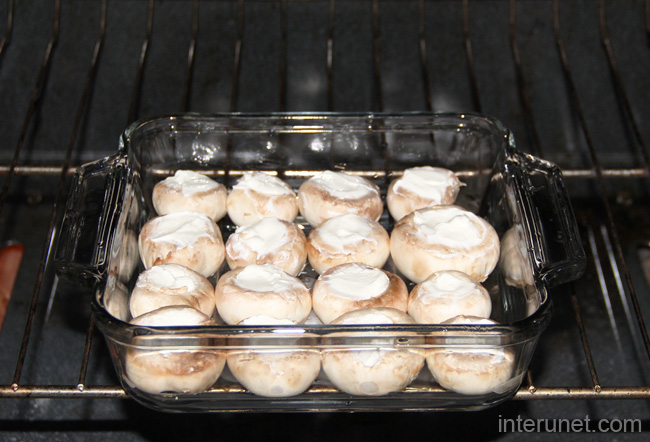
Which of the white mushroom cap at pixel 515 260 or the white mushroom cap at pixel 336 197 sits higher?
the white mushroom cap at pixel 336 197

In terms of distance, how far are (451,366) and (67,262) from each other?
0.47m

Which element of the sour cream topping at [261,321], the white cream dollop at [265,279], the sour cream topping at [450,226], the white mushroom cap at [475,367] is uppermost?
the sour cream topping at [450,226]

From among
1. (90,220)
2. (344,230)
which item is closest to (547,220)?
(344,230)

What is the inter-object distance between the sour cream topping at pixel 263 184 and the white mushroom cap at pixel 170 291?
7.6 inches

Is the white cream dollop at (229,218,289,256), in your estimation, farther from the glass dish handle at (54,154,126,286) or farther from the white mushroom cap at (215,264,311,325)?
the glass dish handle at (54,154,126,286)

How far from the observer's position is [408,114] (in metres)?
1.07

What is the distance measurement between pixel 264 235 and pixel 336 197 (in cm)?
13

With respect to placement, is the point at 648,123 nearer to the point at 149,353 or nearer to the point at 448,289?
the point at 448,289

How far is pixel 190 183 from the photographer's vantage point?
1037 millimetres

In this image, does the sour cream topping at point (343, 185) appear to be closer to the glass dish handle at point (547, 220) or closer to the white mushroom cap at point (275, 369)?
the glass dish handle at point (547, 220)

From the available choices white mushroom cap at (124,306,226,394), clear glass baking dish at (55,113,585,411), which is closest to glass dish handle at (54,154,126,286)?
clear glass baking dish at (55,113,585,411)

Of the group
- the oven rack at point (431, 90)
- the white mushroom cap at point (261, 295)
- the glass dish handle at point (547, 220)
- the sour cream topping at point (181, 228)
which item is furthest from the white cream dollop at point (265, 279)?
the oven rack at point (431, 90)

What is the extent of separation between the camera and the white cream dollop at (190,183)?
3.36 ft

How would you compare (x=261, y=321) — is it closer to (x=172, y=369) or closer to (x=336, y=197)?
(x=172, y=369)
